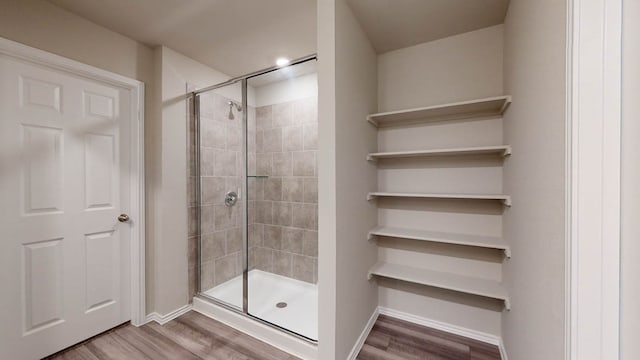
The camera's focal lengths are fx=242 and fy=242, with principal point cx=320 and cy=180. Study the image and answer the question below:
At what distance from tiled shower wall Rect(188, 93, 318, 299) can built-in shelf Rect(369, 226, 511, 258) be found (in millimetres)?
955

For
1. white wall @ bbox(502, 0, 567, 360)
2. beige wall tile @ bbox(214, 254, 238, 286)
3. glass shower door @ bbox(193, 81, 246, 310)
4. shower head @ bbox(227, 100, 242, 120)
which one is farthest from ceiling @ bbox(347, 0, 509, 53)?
beige wall tile @ bbox(214, 254, 238, 286)

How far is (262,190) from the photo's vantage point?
9.50ft

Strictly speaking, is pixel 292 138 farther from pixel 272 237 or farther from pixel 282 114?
pixel 272 237

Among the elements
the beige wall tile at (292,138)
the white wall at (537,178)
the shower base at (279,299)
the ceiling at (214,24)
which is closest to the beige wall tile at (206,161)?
the beige wall tile at (292,138)

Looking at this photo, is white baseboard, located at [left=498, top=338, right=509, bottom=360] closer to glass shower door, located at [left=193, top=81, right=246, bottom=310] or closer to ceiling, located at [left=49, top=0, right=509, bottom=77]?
glass shower door, located at [left=193, top=81, right=246, bottom=310]

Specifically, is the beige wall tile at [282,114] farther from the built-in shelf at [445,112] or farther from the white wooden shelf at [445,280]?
the white wooden shelf at [445,280]

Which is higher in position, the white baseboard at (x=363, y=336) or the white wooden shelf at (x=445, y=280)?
the white wooden shelf at (x=445, y=280)

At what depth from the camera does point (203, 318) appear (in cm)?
216

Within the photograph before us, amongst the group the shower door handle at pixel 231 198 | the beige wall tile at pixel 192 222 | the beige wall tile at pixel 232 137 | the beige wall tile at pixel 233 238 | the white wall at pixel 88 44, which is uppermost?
the white wall at pixel 88 44

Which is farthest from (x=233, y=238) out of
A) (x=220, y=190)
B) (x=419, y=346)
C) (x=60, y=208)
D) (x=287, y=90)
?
(x=419, y=346)

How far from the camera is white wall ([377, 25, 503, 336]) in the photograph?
1.80 meters

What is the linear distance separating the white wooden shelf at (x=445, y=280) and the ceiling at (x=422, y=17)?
6.15 feet

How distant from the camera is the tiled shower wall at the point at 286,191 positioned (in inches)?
107

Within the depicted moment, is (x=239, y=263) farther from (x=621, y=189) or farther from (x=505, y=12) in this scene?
(x=505, y=12)
